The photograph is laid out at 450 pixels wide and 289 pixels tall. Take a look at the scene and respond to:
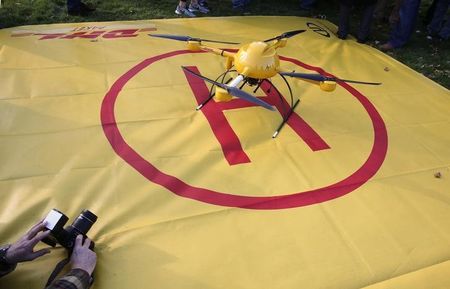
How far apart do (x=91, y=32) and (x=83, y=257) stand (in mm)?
4297

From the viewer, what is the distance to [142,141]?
155 inches

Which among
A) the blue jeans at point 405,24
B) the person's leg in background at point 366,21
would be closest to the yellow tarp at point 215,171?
the person's leg in background at point 366,21

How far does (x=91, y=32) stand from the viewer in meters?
5.91

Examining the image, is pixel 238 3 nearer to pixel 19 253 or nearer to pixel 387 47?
pixel 387 47

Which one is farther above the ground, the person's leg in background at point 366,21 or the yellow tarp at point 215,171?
the person's leg in background at point 366,21

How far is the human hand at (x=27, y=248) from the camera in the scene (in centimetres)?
251

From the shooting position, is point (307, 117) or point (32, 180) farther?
point (307, 117)

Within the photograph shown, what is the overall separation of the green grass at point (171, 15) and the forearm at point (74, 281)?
5.18 meters

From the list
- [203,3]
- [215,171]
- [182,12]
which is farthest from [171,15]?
[215,171]

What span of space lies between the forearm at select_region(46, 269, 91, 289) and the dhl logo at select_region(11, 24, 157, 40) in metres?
4.21

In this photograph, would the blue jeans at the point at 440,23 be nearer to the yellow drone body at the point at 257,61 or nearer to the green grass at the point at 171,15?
the green grass at the point at 171,15

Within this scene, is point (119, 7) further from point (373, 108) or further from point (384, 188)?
point (384, 188)

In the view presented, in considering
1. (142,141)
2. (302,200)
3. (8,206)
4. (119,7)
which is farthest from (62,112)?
(119,7)

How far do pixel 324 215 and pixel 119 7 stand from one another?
5637 millimetres
